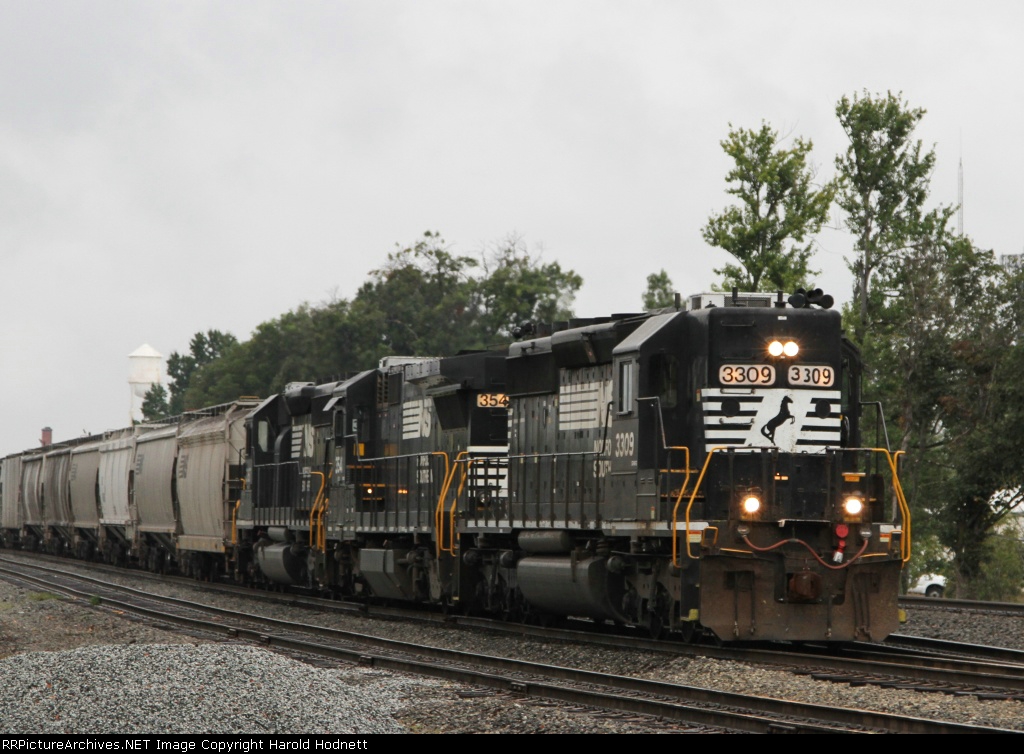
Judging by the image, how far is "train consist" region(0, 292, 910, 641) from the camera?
1405cm

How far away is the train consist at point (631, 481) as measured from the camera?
1405 centimetres

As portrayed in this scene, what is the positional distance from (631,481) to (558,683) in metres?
3.09

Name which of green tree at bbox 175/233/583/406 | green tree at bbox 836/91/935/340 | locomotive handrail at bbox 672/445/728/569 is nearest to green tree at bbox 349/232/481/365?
green tree at bbox 175/233/583/406

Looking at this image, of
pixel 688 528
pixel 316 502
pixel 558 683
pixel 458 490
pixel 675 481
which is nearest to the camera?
pixel 558 683

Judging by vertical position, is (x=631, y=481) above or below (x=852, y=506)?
above

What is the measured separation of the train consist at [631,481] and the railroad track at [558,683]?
1952mm

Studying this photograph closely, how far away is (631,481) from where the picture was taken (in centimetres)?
1482

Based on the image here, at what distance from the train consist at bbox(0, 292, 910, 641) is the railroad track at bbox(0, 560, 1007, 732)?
1.95 metres

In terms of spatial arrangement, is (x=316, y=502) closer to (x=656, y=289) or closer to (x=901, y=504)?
(x=901, y=504)

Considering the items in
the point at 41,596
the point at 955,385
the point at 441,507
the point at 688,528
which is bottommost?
the point at 41,596

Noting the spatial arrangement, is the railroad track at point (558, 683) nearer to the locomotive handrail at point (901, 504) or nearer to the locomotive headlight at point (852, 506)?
the locomotive headlight at point (852, 506)

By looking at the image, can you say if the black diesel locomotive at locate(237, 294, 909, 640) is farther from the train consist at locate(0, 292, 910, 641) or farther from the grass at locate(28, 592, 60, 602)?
the grass at locate(28, 592, 60, 602)

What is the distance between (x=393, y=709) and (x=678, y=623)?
4.88 m

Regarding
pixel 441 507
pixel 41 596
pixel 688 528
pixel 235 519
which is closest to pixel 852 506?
pixel 688 528
